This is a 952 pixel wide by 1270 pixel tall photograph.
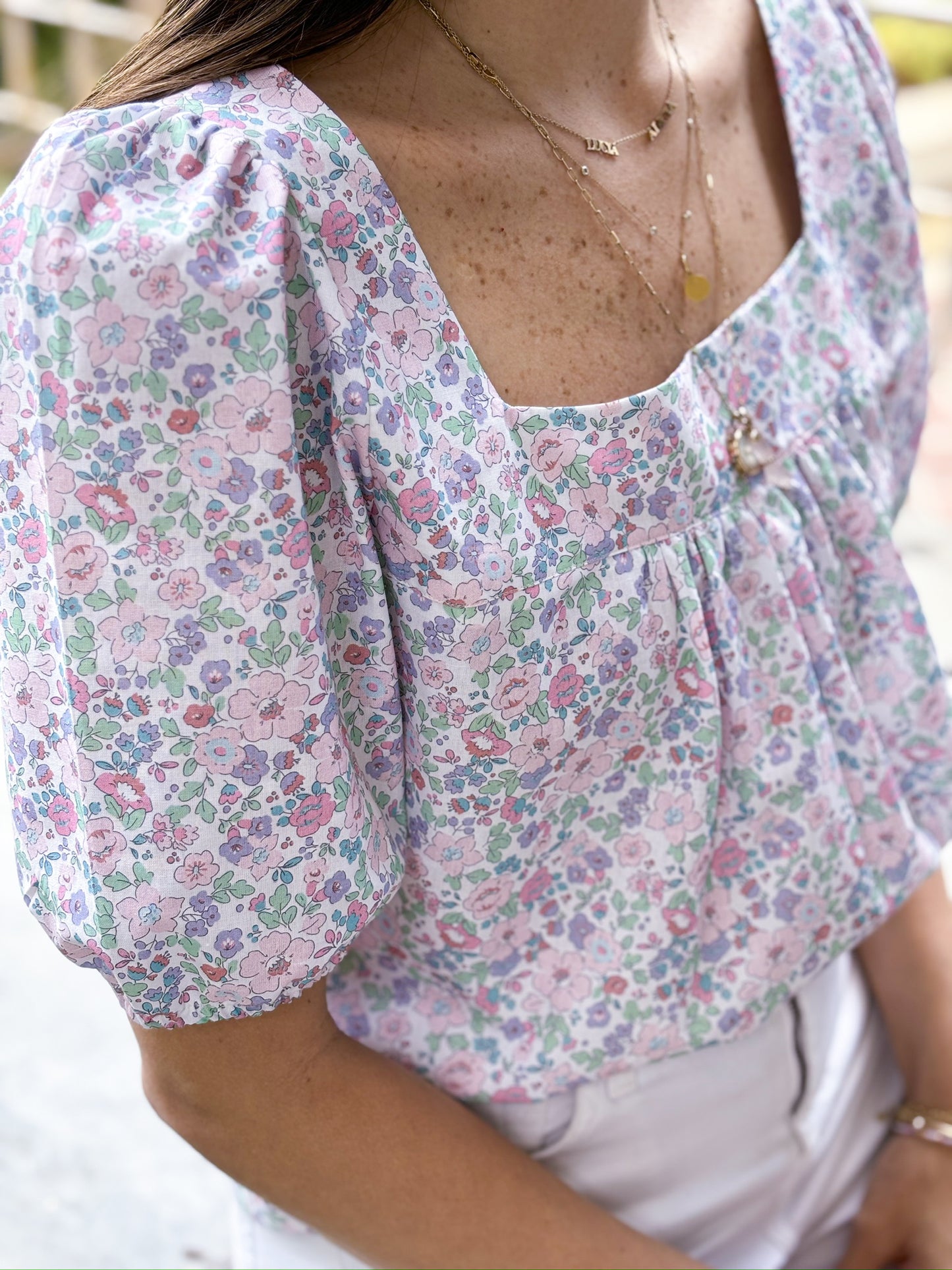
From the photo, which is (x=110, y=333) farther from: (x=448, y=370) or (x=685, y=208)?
(x=685, y=208)

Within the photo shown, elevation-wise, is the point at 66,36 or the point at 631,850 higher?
the point at 66,36

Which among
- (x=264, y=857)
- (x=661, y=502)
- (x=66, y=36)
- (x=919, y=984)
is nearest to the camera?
(x=264, y=857)

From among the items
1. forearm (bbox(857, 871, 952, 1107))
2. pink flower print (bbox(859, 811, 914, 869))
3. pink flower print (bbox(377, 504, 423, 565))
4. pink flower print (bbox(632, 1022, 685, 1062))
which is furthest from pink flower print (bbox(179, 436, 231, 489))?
forearm (bbox(857, 871, 952, 1107))

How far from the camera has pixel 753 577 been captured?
0.90 m

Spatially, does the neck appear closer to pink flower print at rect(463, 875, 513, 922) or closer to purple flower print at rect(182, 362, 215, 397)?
purple flower print at rect(182, 362, 215, 397)

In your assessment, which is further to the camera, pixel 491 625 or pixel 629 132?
pixel 629 132

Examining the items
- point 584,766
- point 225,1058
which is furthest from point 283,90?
point 225,1058

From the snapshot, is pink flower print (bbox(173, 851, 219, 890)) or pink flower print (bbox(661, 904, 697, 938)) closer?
pink flower print (bbox(173, 851, 219, 890))

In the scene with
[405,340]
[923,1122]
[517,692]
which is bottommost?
[923,1122]

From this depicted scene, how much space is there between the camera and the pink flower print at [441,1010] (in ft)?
3.05

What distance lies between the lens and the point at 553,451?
0.76 m

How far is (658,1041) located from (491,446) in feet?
1.59

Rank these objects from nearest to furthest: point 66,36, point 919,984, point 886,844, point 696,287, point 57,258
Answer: point 57,258
point 696,287
point 886,844
point 919,984
point 66,36

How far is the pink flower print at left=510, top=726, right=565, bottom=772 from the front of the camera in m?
0.79
